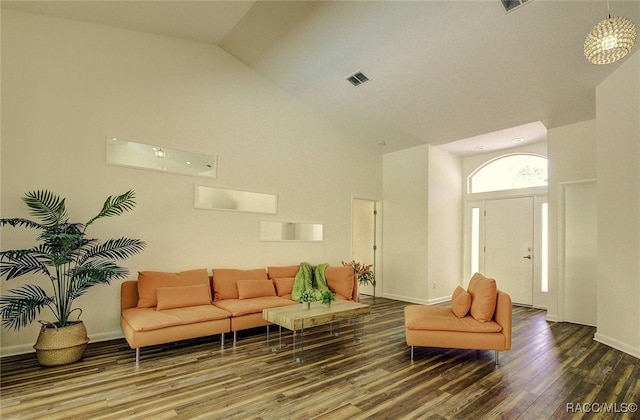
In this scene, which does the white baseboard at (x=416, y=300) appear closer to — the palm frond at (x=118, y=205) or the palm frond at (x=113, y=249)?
the palm frond at (x=113, y=249)

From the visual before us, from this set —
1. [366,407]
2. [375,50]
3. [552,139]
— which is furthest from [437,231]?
[366,407]

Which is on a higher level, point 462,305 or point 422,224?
point 422,224

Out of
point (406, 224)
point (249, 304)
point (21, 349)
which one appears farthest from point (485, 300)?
point (21, 349)

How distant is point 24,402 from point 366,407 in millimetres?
2590

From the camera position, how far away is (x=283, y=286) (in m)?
5.02

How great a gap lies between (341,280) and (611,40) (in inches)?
160

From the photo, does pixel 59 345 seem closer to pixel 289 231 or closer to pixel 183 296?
pixel 183 296

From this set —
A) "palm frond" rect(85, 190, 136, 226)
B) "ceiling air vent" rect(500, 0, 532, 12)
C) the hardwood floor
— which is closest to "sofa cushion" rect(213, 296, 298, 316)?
the hardwood floor

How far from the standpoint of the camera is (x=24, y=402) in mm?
2512

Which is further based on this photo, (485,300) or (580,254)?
(580,254)

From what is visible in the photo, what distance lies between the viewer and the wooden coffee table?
3441 mm

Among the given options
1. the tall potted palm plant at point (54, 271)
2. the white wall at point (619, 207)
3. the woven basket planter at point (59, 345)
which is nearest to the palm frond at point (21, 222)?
the tall potted palm plant at point (54, 271)

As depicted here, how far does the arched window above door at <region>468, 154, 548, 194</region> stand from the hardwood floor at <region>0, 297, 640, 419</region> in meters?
3.29

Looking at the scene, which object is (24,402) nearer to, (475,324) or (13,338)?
(13,338)
